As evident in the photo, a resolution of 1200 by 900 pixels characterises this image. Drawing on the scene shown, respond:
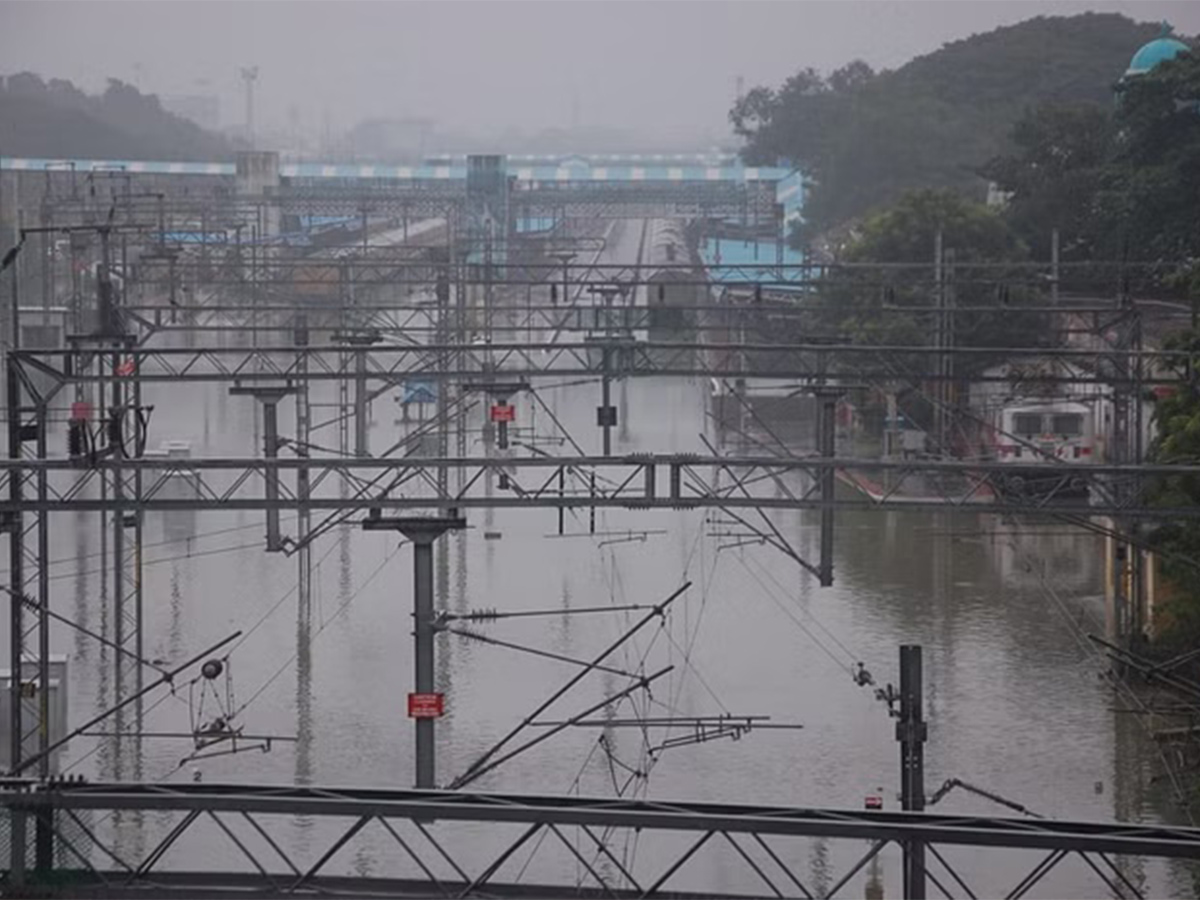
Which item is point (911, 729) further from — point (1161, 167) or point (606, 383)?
point (1161, 167)

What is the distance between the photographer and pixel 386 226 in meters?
23.8

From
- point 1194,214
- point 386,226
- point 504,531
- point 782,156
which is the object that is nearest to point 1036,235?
point 1194,214

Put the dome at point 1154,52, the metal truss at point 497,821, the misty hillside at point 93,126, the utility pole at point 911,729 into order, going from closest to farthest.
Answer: the metal truss at point 497,821 → the utility pole at point 911,729 → the dome at point 1154,52 → the misty hillside at point 93,126

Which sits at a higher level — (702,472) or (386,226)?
(386,226)

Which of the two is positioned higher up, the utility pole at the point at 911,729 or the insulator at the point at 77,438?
the insulator at the point at 77,438

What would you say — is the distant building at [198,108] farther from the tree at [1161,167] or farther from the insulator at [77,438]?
the insulator at [77,438]

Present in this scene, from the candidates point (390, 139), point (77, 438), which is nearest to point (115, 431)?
point (77, 438)

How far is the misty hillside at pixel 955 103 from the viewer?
24.0 m

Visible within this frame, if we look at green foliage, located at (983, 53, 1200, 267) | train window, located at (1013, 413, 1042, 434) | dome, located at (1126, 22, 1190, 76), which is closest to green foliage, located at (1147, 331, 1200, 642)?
green foliage, located at (983, 53, 1200, 267)

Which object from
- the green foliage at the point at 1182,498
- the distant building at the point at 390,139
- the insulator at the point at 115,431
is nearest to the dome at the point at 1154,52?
the distant building at the point at 390,139

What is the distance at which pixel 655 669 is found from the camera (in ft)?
27.7

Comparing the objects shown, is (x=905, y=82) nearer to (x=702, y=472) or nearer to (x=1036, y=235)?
(x=1036, y=235)

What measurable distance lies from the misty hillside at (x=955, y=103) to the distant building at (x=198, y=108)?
683 cm

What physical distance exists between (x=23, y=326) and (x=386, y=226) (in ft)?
30.1
